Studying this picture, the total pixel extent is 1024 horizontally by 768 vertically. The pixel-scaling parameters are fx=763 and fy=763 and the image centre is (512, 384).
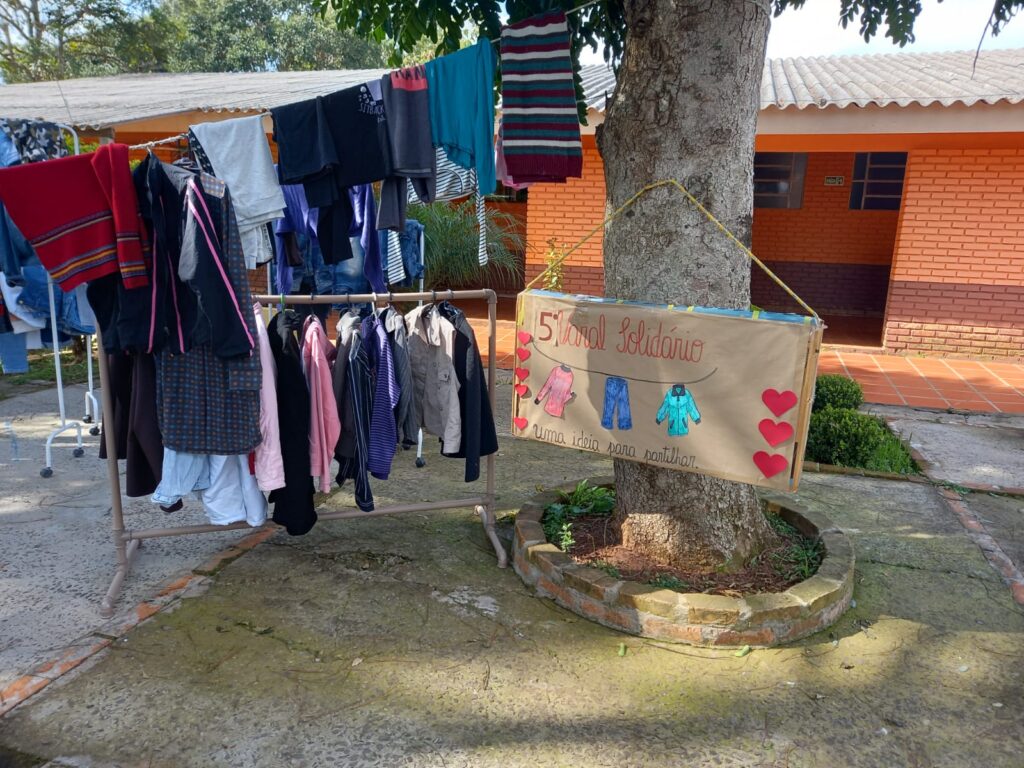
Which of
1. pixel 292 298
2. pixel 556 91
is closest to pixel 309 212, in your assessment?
pixel 292 298

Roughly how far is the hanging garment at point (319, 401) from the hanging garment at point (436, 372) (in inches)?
17.3

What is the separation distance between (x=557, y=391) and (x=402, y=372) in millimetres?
761

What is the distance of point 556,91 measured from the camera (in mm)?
3770

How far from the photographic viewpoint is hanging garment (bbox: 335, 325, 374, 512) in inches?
141

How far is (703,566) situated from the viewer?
11.9ft

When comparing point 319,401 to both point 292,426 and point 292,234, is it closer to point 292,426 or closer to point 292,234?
point 292,426

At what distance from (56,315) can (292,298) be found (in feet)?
8.02

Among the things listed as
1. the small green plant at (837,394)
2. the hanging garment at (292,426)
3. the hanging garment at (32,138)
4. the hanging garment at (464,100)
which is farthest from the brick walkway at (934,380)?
the hanging garment at (32,138)

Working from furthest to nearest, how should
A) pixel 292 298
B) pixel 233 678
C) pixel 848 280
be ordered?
pixel 848 280, pixel 292 298, pixel 233 678

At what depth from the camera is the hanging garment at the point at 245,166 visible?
3316 millimetres

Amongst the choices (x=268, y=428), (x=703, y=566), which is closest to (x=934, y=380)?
(x=703, y=566)

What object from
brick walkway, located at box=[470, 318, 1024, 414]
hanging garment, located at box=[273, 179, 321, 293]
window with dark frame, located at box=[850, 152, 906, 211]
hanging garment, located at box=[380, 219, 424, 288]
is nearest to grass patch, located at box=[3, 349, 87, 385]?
hanging garment, located at box=[273, 179, 321, 293]

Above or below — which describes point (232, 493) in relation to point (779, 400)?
below

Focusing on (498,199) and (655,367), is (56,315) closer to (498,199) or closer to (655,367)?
(655,367)
